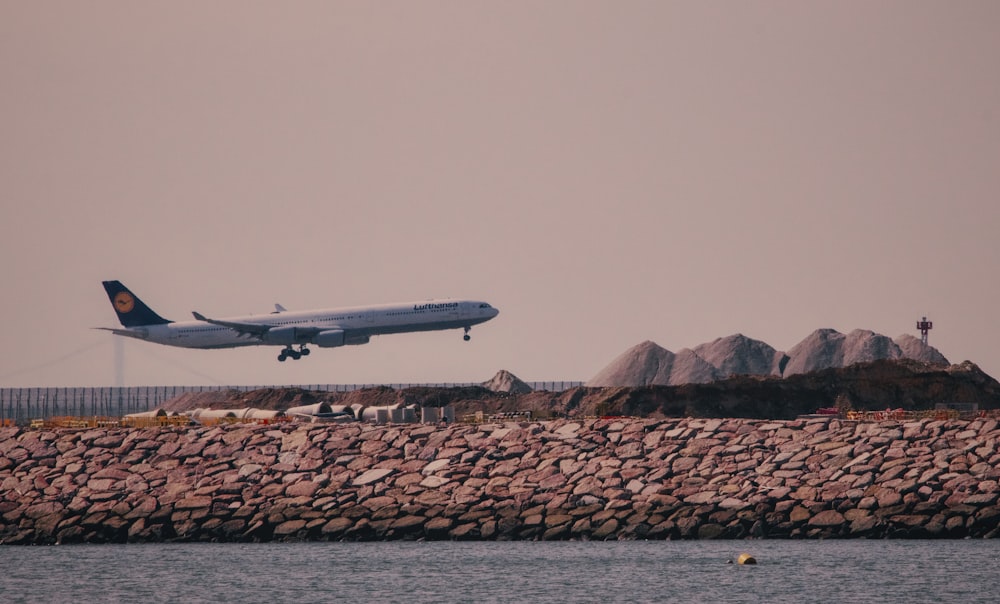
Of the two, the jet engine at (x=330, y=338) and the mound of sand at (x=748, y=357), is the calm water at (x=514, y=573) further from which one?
the mound of sand at (x=748, y=357)

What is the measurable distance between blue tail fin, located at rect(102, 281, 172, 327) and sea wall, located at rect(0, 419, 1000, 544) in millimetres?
62711

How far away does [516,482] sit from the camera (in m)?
77.9

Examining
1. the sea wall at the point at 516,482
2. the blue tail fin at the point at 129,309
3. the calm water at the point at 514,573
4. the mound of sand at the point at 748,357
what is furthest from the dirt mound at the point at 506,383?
the calm water at the point at 514,573

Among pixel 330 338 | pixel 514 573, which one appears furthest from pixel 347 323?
pixel 514 573

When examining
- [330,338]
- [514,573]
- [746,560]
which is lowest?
[514,573]

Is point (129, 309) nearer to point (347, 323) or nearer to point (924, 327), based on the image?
point (347, 323)

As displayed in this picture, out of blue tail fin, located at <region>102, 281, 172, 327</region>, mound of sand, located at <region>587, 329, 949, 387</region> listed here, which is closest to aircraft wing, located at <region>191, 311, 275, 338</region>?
blue tail fin, located at <region>102, 281, 172, 327</region>

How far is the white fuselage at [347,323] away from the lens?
12394cm

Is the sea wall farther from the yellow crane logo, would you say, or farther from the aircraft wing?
the yellow crane logo

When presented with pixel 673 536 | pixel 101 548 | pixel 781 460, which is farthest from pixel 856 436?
pixel 101 548

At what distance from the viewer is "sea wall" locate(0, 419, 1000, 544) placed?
239 feet

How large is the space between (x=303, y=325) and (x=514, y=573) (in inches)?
2859

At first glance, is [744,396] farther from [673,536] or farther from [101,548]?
[101,548]

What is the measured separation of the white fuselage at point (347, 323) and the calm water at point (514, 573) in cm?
4993
